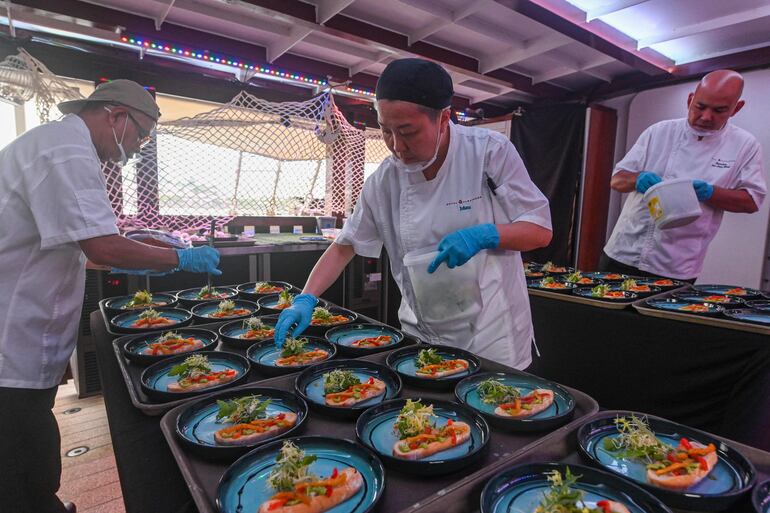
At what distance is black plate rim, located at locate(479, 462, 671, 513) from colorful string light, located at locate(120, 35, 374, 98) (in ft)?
13.4

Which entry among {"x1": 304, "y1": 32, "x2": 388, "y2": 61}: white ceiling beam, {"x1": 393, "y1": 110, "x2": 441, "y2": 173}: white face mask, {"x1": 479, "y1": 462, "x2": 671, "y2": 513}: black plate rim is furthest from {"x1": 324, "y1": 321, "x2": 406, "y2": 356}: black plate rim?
{"x1": 304, "y1": 32, "x2": 388, "y2": 61}: white ceiling beam

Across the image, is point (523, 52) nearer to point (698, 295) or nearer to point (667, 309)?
point (698, 295)

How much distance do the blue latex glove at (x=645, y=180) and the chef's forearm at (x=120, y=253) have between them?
10.2 feet

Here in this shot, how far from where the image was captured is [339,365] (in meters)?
1.46

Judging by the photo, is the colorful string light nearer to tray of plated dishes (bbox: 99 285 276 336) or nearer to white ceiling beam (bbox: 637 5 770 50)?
tray of plated dishes (bbox: 99 285 276 336)

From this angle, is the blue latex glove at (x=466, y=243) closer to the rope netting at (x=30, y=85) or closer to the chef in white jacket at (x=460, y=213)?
the chef in white jacket at (x=460, y=213)

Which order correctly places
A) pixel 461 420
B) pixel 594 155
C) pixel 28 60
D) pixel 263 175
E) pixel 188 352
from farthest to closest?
pixel 594 155 < pixel 263 175 < pixel 28 60 < pixel 188 352 < pixel 461 420

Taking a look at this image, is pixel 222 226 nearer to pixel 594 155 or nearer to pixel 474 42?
pixel 474 42

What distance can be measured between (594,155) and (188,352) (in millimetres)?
5506

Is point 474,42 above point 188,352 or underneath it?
above

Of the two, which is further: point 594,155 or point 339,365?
point 594,155

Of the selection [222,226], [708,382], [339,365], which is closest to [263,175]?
[222,226]

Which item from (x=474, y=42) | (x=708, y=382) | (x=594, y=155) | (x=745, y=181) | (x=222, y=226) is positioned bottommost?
(x=708, y=382)

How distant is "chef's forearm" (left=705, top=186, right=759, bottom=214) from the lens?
279cm
